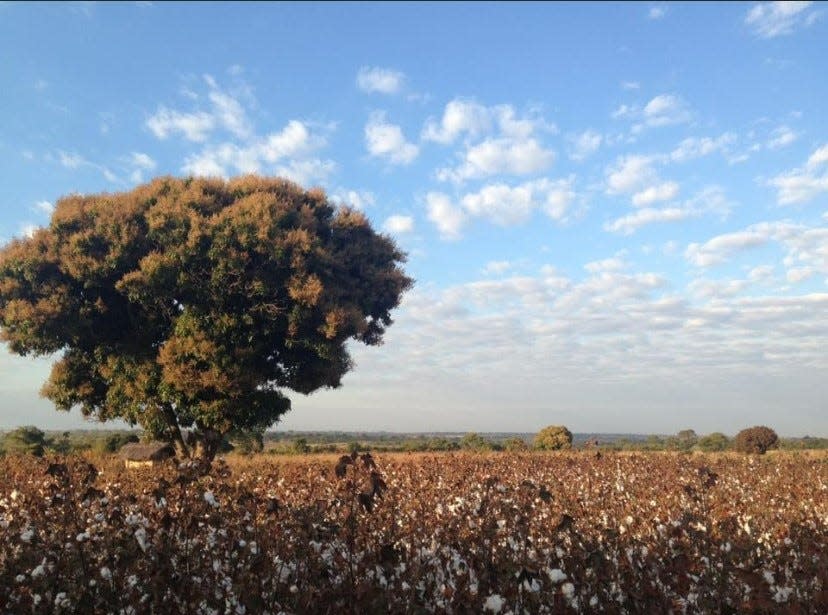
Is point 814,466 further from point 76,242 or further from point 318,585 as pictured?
point 76,242

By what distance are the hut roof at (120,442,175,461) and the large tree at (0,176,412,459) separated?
24.8 inches

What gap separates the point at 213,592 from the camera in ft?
14.2

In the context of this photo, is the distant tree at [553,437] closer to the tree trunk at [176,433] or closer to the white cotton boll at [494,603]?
the tree trunk at [176,433]

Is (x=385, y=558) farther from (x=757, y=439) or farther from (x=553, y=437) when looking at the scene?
(x=553, y=437)

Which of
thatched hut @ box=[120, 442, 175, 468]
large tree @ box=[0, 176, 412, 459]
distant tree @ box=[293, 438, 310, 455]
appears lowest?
thatched hut @ box=[120, 442, 175, 468]

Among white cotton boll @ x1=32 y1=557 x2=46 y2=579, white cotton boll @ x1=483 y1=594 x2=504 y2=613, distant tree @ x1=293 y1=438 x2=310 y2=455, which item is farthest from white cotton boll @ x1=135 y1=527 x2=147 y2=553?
distant tree @ x1=293 y1=438 x2=310 y2=455

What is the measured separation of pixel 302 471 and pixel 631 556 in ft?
26.7

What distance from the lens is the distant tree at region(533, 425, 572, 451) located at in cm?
3775

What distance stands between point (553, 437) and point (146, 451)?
2330cm

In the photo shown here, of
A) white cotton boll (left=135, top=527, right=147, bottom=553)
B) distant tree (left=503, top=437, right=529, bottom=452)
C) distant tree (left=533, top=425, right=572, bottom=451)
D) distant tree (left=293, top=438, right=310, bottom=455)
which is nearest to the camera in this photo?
white cotton boll (left=135, top=527, right=147, bottom=553)

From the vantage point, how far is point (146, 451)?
21359 mm

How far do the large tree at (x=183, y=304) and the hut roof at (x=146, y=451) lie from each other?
0.63m

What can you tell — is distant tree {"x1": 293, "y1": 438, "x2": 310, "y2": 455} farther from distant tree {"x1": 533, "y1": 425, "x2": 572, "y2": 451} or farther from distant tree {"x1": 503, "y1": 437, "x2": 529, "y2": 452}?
distant tree {"x1": 533, "y1": 425, "x2": 572, "y2": 451}

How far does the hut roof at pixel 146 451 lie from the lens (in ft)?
66.5
